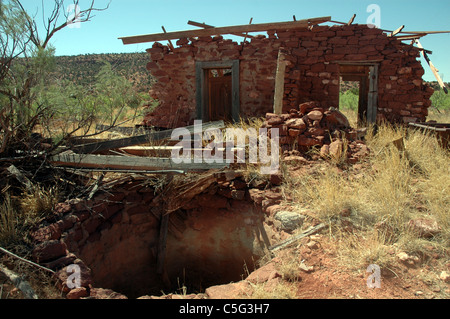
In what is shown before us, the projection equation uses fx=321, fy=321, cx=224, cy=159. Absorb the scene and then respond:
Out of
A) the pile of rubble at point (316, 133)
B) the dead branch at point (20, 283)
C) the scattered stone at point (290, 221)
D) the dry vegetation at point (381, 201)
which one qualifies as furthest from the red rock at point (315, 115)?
the dead branch at point (20, 283)

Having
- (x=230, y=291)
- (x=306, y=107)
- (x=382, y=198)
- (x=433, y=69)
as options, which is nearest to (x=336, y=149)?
(x=306, y=107)

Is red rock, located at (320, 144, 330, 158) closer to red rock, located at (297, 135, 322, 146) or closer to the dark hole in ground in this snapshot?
red rock, located at (297, 135, 322, 146)

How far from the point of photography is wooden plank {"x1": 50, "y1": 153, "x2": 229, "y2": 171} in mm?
4535

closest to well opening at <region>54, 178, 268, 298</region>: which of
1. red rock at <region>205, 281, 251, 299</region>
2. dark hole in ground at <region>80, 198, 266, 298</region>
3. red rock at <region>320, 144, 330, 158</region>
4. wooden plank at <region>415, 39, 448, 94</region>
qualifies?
dark hole in ground at <region>80, 198, 266, 298</region>

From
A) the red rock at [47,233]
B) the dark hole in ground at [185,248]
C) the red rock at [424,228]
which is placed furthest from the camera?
the dark hole in ground at [185,248]

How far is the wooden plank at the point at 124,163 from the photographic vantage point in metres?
4.54

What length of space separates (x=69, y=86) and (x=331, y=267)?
410cm

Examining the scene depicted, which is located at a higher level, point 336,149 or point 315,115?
point 315,115

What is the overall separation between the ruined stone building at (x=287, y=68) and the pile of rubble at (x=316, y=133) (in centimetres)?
140

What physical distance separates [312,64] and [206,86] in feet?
8.84

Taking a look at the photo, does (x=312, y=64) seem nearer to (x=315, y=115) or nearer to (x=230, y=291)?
(x=315, y=115)

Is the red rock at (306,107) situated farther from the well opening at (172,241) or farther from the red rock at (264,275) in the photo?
the red rock at (264,275)

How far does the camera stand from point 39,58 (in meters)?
4.08

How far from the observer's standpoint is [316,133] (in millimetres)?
5531
